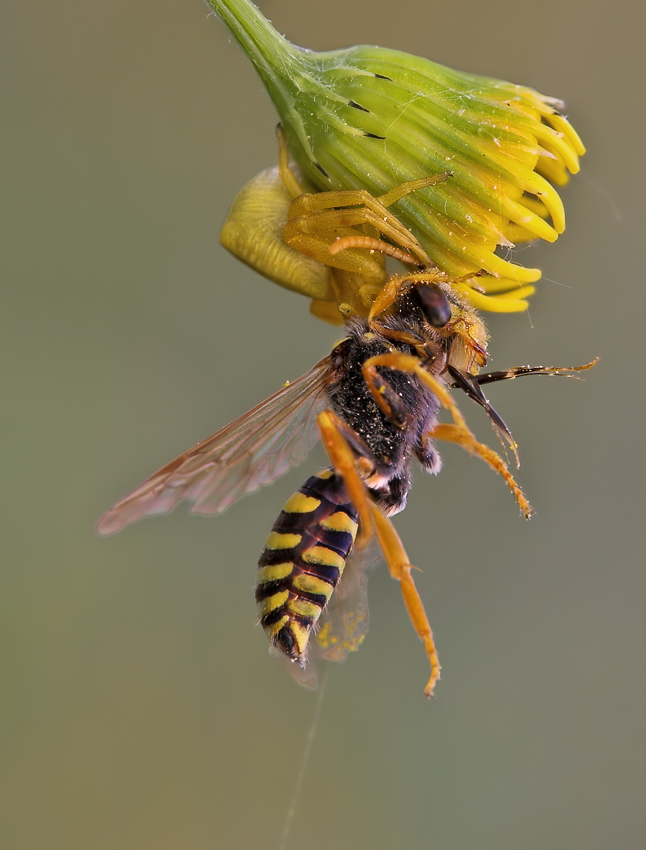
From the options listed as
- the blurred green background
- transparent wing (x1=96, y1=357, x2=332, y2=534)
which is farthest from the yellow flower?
the blurred green background

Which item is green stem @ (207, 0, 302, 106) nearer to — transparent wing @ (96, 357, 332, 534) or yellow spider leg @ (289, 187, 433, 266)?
yellow spider leg @ (289, 187, 433, 266)

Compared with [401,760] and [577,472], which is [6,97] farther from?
[401,760]

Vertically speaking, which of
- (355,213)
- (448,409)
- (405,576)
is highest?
(355,213)

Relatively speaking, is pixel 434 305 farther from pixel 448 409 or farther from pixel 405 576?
pixel 405 576

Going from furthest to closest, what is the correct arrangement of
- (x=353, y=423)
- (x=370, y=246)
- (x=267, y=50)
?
(x=267, y=50) → (x=353, y=423) → (x=370, y=246)

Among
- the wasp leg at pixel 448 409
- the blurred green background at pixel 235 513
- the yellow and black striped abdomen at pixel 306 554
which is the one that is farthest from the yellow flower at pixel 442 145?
the blurred green background at pixel 235 513

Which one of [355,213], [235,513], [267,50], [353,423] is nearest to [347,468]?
[353,423]
